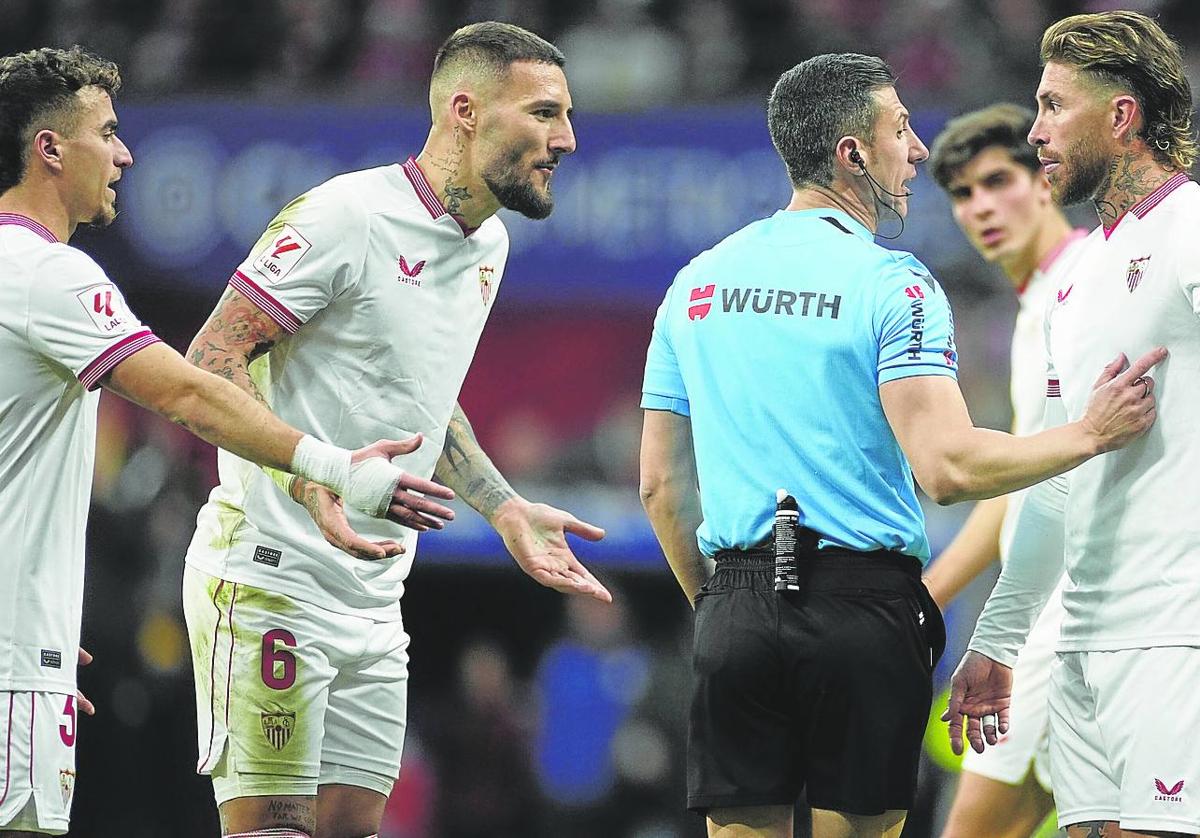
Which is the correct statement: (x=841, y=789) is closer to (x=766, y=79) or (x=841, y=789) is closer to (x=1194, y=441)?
(x=1194, y=441)

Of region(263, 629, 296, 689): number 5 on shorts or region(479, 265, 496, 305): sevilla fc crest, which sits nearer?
region(263, 629, 296, 689): number 5 on shorts

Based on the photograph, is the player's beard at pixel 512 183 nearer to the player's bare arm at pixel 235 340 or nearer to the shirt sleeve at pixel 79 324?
the player's bare arm at pixel 235 340

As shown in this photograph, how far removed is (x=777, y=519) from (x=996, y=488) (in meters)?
0.50

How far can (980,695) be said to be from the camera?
4.41 metres

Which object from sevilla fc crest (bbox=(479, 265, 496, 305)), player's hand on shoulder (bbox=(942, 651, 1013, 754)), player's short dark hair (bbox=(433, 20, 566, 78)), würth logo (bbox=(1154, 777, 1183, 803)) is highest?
player's short dark hair (bbox=(433, 20, 566, 78))

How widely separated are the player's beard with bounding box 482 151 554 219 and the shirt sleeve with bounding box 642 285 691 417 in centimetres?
89

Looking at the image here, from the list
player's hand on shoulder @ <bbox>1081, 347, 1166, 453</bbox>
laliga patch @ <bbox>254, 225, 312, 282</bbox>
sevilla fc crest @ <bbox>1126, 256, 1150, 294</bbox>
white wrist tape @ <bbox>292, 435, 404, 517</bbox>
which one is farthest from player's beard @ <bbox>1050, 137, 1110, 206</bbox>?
laliga patch @ <bbox>254, 225, 312, 282</bbox>

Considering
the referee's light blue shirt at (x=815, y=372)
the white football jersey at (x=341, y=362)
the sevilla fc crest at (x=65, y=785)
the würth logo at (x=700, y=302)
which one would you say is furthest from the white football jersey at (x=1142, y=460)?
the sevilla fc crest at (x=65, y=785)

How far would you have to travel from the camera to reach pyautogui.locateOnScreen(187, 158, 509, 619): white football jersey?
4.49m

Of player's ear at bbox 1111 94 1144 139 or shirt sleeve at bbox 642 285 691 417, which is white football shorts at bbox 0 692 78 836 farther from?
player's ear at bbox 1111 94 1144 139

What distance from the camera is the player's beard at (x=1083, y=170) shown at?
4125 mm

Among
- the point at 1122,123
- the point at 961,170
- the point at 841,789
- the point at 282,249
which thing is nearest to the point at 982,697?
the point at 841,789

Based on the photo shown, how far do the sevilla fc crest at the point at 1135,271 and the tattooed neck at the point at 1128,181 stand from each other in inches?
7.7

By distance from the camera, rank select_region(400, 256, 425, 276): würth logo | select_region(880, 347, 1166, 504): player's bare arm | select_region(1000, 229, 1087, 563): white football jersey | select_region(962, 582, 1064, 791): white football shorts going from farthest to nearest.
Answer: select_region(1000, 229, 1087, 563): white football jersey → select_region(962, 582, 1064, 791): white football shorts → select_region(400, 256, 425, 276): würth logo → select_region(880, 347, 1166, 504): player's bare arm
